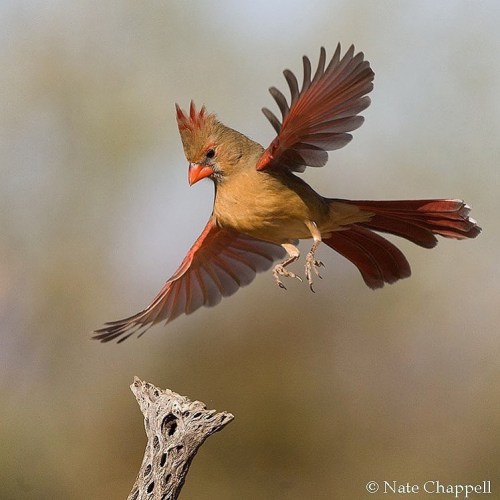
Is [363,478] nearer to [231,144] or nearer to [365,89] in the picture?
[231,144]

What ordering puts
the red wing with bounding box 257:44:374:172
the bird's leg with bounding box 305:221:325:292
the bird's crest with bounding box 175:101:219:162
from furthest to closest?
the bird's crest with bounding box 175:101:219:162 → the bird's leg with bounding box 305:221:325:292 → the red wing with bounding box 257:44:374:172

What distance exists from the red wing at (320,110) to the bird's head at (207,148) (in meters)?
0.17

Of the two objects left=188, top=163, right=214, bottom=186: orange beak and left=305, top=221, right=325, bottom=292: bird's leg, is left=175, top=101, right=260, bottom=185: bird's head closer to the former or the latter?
left=188, top=163, right=214, bottom=186: orange beak

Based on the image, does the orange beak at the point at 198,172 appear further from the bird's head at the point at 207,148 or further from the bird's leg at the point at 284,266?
the bird's leg at the point at 284,266

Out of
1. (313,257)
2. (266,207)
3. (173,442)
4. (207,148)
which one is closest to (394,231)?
(313,257)

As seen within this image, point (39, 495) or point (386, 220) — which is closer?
point (386, 220)

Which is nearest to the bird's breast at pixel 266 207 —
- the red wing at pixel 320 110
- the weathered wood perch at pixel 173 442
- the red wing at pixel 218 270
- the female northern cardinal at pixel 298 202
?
the female northern cardinal at pixel 298 202

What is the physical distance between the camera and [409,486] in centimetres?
624

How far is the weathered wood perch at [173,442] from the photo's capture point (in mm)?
3219

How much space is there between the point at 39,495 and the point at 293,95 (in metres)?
4.31

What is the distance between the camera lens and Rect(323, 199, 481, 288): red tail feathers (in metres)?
4.22

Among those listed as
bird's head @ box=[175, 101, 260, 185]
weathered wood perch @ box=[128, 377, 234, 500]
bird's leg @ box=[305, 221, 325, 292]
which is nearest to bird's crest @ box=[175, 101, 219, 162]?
bird's head @ box=[175, 101, 260, 185]

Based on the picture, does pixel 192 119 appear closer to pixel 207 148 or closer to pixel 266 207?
pixel 207 148

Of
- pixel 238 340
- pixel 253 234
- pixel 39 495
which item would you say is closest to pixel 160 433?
pixel 253 234
